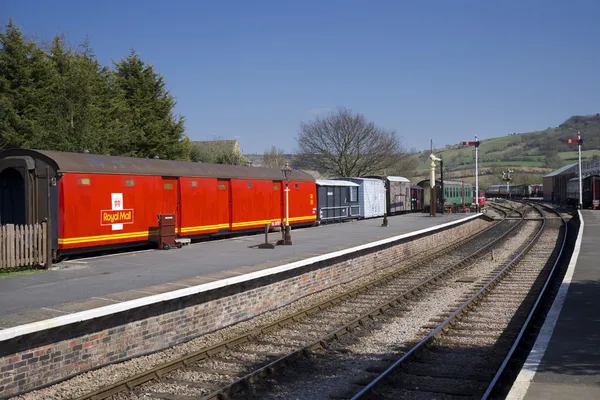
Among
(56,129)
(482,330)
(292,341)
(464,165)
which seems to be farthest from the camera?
(464,165)

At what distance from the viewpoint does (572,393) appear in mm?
6234

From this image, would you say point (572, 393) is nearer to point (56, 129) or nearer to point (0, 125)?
point (56, 129)

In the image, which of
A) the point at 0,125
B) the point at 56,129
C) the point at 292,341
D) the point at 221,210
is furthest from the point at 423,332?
the point at 0,125

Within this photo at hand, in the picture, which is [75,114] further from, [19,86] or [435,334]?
[435,334]

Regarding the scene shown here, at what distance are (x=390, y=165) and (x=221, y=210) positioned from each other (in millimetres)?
38076

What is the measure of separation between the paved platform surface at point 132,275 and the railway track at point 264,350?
150 cm

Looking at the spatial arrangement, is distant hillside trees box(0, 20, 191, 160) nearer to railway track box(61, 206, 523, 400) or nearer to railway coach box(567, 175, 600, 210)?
railway track box(61, 206, 523, 400)

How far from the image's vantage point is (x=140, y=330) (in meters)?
9.54

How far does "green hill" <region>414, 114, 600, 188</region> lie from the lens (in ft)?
429

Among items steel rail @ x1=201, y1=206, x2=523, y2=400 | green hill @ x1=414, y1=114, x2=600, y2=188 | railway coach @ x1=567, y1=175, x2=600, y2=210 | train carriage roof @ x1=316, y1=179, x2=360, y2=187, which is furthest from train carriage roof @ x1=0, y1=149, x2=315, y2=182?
green hill @ x1=414, y1=114, x2=600, y2=188

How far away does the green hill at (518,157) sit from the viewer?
429 feet

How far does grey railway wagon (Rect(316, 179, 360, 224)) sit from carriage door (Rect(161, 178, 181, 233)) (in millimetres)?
11235

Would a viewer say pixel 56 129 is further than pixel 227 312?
Yes

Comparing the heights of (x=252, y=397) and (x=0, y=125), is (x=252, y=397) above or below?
below
